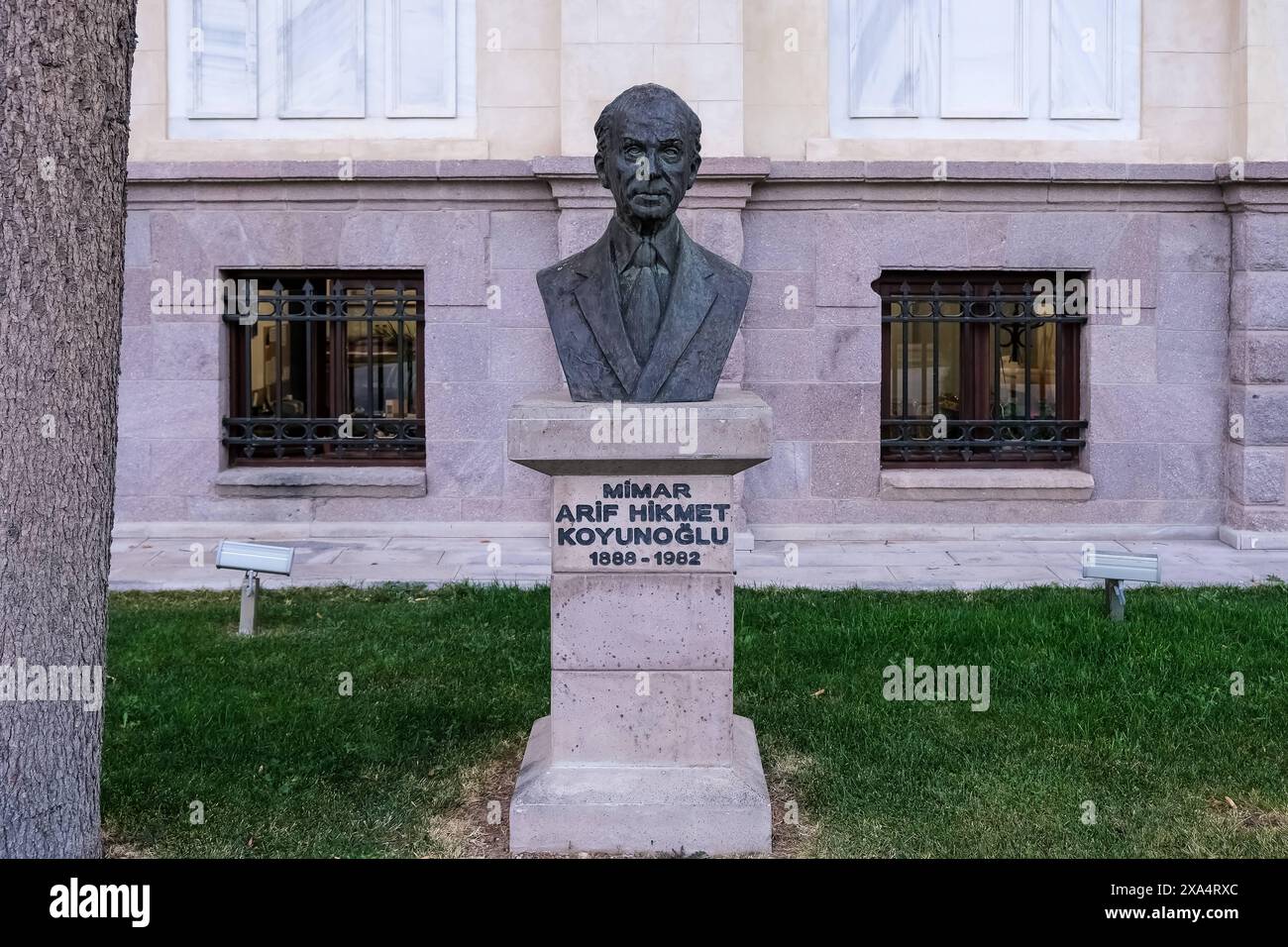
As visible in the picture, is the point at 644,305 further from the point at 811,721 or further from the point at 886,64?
the point at 886,64

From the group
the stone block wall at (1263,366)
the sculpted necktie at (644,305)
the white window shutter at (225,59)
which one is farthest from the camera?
the white window shutter at (225,59)

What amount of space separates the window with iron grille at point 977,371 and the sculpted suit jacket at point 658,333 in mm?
6005

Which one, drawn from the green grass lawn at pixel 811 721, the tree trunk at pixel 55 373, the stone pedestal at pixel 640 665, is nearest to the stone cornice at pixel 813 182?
the green grass lawn at pixel 811 721

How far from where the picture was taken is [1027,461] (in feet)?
36.7

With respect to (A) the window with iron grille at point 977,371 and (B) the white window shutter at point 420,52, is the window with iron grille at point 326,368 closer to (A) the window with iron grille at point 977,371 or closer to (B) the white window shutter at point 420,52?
(B) the white window shutter at point 420,52

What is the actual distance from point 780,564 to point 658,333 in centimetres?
498

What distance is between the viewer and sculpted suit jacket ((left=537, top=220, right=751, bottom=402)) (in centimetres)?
520

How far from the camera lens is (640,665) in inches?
201

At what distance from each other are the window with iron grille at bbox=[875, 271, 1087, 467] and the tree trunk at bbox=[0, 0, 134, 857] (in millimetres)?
7609

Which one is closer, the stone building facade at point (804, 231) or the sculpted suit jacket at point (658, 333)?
the sculpted suit jacket at point (658, 333)

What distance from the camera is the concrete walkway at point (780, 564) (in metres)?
9.29

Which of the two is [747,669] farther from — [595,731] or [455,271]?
[455,271]

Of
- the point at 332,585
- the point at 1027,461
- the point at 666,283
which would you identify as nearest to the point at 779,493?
the point at 1027,461

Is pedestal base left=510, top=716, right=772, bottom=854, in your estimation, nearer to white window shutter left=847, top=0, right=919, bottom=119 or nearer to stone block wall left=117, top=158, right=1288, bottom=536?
stone block wall left=117, top=158, right=1288, bottom=536
